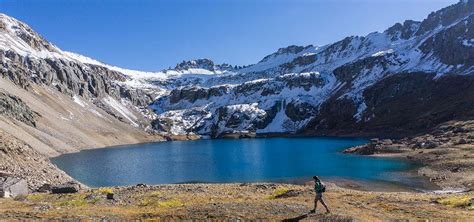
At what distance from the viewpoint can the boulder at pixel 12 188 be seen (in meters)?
39.5

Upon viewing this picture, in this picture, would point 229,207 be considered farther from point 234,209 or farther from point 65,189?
point 65,189

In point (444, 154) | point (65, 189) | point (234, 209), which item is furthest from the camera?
point (444, 154)

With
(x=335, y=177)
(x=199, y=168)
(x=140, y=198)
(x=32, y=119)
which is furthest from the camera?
(x=32, y=119)

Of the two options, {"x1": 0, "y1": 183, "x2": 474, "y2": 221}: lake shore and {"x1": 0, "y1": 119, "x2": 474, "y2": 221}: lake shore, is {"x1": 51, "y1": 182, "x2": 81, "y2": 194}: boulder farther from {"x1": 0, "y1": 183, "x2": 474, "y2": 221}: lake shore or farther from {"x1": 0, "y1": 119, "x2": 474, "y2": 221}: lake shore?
{"x1": 0, "y1": 183, "x2": 474, "y2": 221}: lake shore

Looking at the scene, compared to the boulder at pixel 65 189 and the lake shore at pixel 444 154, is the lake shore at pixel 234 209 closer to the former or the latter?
the boulder at pixel 65 189

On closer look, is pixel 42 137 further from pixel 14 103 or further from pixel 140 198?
pixel 140 198

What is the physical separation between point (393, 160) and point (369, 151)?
21754 millimetres

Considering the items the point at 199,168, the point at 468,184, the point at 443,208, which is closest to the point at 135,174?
the point at 199,168

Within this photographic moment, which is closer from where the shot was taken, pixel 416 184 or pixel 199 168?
pixel 416 184

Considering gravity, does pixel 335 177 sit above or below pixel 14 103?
below

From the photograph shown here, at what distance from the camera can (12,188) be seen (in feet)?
135

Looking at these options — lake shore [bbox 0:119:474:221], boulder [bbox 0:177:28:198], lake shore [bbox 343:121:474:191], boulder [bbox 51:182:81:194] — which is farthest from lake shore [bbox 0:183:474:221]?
lake shore [bbox 343:121:474:191]

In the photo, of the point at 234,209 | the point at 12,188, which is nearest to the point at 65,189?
the point at 12,188

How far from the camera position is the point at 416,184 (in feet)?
244
